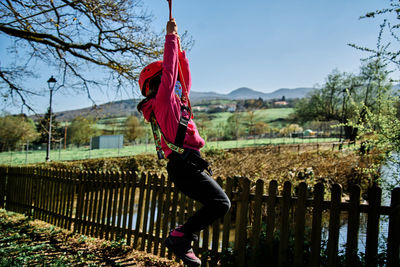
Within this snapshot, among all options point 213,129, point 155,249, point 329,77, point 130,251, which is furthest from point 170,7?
point 213,129

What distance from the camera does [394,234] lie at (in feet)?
9.44

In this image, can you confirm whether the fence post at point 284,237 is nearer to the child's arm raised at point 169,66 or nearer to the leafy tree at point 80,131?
the child's arm raised at point 169,66

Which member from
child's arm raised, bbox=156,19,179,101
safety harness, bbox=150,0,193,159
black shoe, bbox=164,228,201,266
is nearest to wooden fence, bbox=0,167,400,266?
black shoe, bbox=164,228,201,266

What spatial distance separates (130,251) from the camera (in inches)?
190

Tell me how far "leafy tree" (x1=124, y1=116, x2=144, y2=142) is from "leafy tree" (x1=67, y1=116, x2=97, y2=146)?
869 centimetres

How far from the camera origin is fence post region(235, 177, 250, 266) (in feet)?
Result: 11.8

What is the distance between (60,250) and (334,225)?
467 cm

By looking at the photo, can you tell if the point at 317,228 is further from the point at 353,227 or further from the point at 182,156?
the point at 182,156

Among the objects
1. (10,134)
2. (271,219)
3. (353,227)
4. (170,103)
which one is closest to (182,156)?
(170,103)

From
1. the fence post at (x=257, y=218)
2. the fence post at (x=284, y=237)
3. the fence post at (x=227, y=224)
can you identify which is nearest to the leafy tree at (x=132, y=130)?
the fence post at (x=227, y=224)

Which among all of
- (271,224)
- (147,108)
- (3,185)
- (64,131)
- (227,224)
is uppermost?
(147,108)

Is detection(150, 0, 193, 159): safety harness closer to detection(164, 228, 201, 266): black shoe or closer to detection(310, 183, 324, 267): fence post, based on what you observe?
detection(164, 228, 201, 266): black shoe

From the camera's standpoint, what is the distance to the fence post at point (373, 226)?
295cm

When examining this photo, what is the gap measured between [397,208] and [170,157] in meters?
2.57
